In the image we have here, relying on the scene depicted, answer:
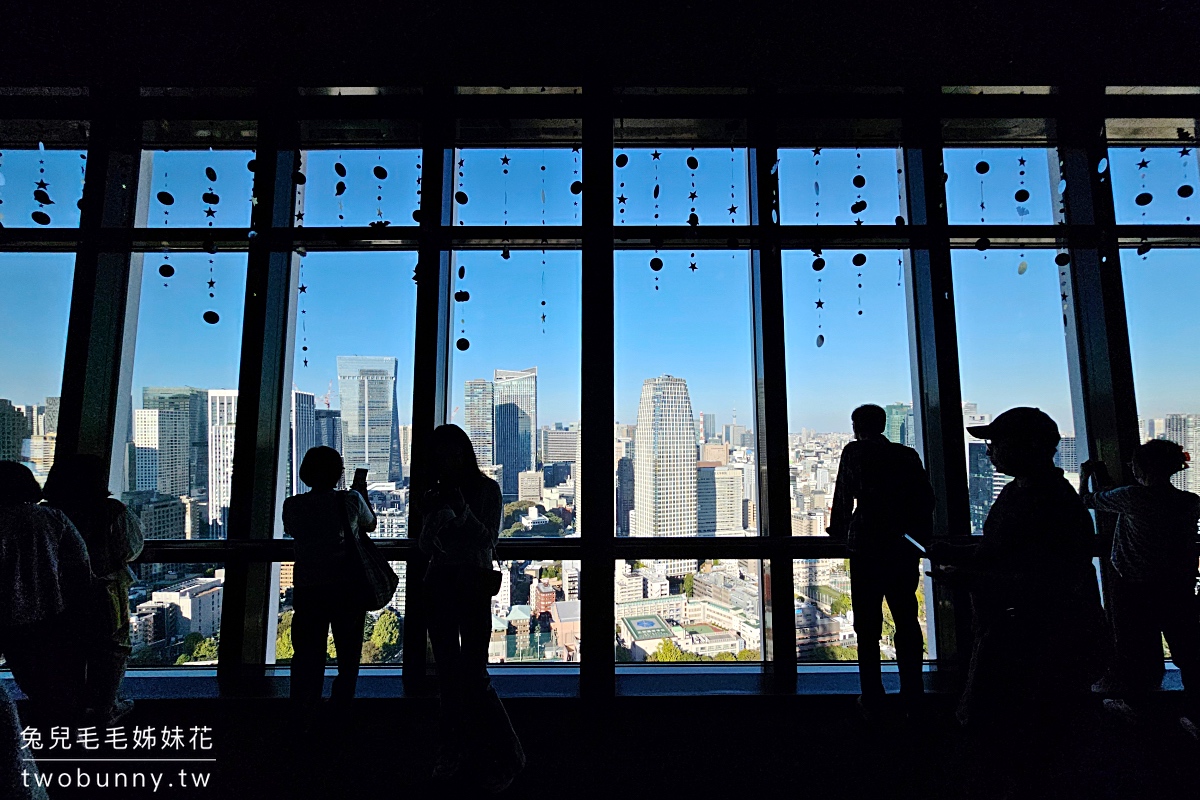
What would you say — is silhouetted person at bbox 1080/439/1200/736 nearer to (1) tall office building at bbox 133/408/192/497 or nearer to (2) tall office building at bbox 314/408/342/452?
(2) tall office building at bbox 314/408/342/452

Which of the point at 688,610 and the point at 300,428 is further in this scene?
the point at 300,428

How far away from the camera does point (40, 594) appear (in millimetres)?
2123

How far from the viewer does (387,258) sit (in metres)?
3.38

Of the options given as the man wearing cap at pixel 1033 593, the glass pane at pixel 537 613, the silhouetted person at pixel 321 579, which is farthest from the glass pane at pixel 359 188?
the man wearing cap at pixel 1033 593

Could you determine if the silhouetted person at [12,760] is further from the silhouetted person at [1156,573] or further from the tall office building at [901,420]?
the silhouetted person at [1156,573]

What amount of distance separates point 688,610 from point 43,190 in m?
4.87

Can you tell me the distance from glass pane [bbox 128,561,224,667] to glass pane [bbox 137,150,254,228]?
1.82 metres

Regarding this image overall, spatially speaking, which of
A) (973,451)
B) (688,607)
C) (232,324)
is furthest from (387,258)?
(973,451)

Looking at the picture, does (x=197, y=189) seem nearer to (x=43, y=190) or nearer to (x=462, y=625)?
(x=43, y=190)

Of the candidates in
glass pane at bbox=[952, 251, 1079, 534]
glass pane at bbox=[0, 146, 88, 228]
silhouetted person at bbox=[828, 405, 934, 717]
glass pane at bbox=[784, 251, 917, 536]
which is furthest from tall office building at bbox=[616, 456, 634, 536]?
glass pane at bbox=[0, 146, 88, 228]

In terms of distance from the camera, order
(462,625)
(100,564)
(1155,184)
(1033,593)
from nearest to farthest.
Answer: (1033,593) < (462,625) < (100,564) < (1155,184)

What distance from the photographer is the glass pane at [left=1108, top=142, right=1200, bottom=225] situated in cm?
326

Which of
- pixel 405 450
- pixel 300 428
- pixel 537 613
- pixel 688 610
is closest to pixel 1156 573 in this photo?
pixel 688 610

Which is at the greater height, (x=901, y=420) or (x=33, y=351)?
(x=33, y=351)
